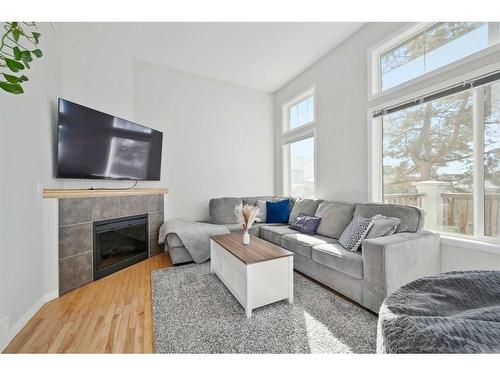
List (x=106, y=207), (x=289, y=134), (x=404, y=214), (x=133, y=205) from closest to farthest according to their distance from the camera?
(x=404, y=214) → (x=106, y=207) → (x=133, y=205) → (x=289, y=134)

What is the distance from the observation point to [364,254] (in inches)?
69.6

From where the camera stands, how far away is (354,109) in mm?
2902

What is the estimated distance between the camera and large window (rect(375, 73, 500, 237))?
1803mm

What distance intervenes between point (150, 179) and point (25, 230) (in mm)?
1690

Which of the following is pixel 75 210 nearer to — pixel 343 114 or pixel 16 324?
pixel 16 324

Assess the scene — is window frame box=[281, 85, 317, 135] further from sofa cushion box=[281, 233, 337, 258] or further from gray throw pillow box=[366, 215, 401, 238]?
gray throw pillow box=[366, 215, 401, 238]

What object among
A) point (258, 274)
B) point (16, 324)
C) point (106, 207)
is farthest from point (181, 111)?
point (16, 324)

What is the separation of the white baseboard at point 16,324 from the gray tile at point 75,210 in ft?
2.32

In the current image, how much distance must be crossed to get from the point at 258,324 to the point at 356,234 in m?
1.23

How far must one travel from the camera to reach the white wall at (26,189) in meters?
1.49

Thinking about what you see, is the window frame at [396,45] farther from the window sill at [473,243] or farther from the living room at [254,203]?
the window sill at [473,243]

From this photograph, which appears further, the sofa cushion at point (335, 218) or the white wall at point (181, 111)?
the white wall at point (181, 111)

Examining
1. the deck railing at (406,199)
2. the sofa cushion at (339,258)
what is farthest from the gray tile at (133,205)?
the deck railing at (406,199)

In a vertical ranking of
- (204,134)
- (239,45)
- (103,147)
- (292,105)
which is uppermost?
(239,45)
